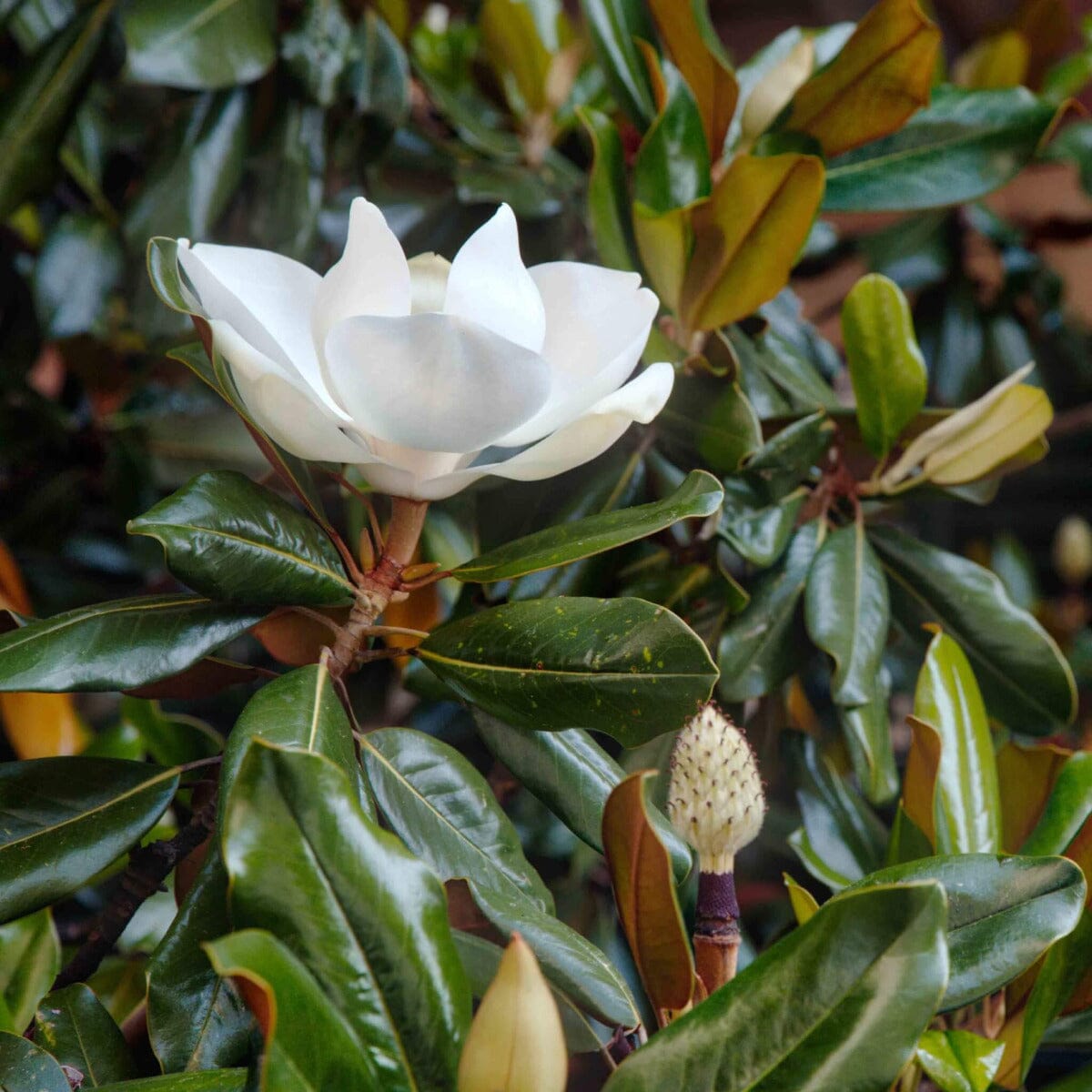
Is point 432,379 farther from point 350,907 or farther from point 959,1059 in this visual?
point 959,1059

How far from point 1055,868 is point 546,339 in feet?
1.16

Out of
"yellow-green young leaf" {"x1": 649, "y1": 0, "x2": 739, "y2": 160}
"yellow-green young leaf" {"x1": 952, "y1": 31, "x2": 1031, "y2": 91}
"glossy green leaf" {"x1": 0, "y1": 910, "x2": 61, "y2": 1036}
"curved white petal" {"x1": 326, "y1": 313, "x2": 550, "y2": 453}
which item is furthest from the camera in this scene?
"yellow-green young leaf" {"x1": 952, "y1": 31, "x2": 1031, "y2": 91}

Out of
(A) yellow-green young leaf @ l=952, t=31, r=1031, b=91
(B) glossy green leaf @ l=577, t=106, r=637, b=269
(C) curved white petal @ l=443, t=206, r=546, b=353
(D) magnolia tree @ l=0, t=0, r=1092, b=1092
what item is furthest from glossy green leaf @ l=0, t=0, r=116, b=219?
(A) yellow-green young leaf @ l=952, t=31, r=1031, b=91

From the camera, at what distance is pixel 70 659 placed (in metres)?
0.45

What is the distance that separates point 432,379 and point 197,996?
29 centimetres

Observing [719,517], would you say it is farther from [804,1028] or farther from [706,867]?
[804,1028]

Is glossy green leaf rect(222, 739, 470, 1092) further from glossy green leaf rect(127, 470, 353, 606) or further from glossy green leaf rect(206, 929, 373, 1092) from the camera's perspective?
glossy green leaf rect(127, 470, 353, 606)

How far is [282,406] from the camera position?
0.45 meters

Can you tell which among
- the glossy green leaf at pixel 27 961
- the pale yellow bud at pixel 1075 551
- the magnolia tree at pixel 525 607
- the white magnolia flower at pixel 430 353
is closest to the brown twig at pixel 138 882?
the magnolia tree at pixel 525 607

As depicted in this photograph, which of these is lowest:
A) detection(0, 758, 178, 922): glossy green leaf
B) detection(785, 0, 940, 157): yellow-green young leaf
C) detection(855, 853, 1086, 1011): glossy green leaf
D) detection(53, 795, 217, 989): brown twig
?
detection(855, 853, 1086, 1011): glossy green leaf

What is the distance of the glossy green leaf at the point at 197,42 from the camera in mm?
856

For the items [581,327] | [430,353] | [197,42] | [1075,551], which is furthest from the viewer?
[1075,551]

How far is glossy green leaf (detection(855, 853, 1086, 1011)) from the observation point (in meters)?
0.45

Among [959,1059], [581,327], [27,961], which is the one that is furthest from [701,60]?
[27,961]
